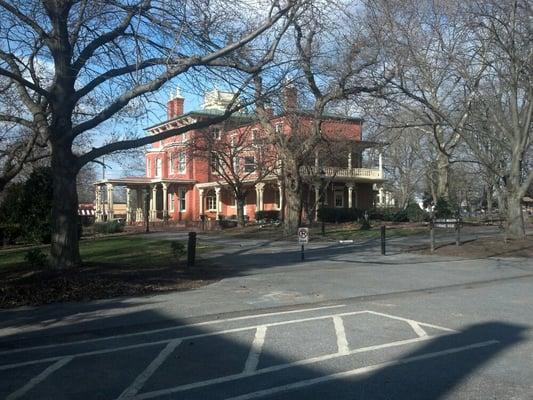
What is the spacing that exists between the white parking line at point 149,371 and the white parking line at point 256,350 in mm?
963

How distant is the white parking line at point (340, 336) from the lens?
22.8 ft

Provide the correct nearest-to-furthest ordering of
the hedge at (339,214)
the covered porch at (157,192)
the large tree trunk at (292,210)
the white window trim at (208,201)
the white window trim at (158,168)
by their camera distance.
Answer: the large tree trunk at (292,210)
the hedge at (339,214)
the covered porch at (157,192)
the white window trim at (208,201)
the white window trim at (158,168)

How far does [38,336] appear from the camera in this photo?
813cm

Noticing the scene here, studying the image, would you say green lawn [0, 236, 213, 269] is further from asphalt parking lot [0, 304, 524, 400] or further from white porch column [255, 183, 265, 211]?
white porch column [255, 183, 265, 211]

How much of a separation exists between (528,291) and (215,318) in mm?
6585

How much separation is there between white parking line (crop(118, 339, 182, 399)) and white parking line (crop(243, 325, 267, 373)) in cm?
96

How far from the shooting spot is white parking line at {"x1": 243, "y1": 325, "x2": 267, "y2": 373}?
6270 millimetres

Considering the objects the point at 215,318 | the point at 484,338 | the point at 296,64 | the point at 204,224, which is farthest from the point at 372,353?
the point at 204,224

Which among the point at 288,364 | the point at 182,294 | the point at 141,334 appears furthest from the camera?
the point at 182,294

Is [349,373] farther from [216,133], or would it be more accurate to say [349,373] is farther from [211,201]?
[211,201]

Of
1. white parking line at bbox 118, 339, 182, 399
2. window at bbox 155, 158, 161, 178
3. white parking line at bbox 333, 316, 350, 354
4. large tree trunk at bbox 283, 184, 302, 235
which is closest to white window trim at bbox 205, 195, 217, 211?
window at bbox 155, 158, 161, 178

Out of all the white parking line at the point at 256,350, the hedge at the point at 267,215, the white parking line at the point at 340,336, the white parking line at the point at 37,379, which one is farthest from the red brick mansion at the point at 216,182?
the white parking line at the point at 37,379

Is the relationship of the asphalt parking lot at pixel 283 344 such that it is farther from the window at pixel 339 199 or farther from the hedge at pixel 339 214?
the window at pixel 339 199

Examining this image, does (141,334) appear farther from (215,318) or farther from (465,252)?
(465,252)
